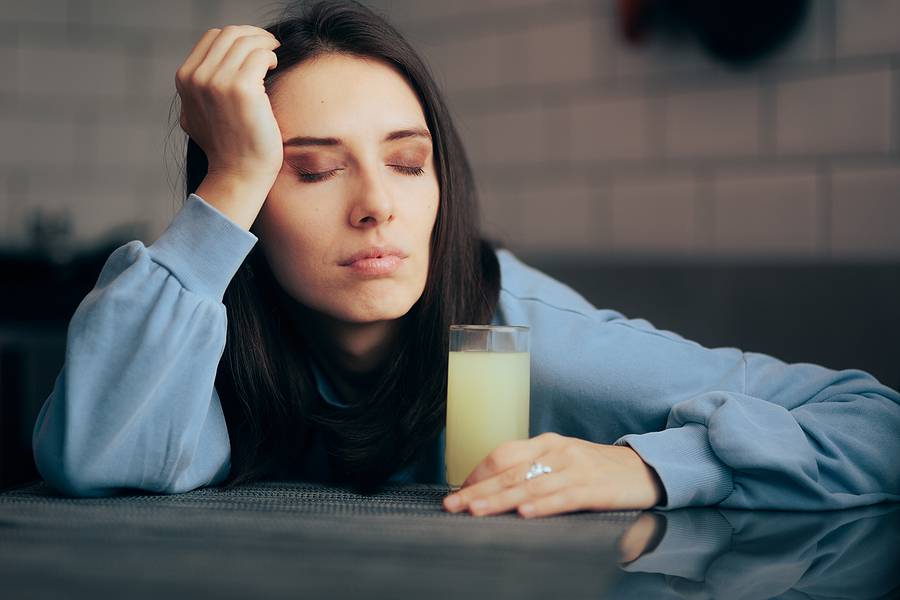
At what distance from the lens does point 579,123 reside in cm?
259

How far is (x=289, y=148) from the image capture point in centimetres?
124

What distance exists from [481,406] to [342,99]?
0.42 meters

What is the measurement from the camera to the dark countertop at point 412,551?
0.65 meters

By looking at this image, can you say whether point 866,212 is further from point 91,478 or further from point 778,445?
point 91,478

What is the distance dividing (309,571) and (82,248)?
2.41 m

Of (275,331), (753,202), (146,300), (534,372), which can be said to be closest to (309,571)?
(146,300)

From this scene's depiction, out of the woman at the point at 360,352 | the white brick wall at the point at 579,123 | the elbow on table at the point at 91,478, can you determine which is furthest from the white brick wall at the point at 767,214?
the elbow on table at the point at 91,478

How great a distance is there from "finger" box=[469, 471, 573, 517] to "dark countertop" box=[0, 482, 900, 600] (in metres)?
0.01

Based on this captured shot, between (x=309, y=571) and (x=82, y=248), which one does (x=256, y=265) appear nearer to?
(x=309, y=571)

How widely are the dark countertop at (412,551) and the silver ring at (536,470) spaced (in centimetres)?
5

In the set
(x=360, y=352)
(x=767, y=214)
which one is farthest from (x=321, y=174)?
(x=767, y=214)

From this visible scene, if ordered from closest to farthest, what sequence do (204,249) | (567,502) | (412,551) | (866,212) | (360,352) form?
(412,551)
(567,502)
(204,249)
(360,352)
(866,212)

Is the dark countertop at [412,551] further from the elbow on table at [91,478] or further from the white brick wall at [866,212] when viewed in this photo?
the white brick wall at [866,212]

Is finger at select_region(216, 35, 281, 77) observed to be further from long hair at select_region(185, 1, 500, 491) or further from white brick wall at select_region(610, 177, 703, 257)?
white brick wall at select_region(610, 177, 703, 257)
